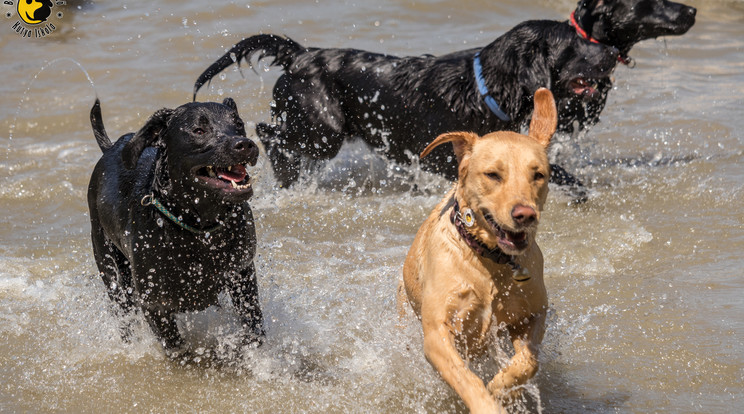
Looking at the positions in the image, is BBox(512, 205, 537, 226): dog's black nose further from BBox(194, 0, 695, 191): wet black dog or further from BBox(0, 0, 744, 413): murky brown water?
BBox(194, 0, 695, 191): wet black dog

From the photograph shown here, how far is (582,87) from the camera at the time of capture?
6680 mm

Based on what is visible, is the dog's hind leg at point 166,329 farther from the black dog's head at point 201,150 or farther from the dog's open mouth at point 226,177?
the dog's open mouth at point 226,177

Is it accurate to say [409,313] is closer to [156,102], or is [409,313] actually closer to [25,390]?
[25,390]

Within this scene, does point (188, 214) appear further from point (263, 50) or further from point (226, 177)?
point (263, 50)

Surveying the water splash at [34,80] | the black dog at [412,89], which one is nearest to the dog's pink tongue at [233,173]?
the black dog at [412,89]

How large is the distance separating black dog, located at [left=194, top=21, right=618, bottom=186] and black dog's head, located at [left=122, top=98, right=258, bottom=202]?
91.5 inches

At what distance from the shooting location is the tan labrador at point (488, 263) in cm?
352

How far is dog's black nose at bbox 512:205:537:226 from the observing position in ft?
11.0

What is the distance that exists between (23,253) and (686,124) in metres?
6.19

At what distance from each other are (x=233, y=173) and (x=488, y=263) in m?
1.31

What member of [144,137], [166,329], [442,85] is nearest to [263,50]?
[442,85]

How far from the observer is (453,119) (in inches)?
266

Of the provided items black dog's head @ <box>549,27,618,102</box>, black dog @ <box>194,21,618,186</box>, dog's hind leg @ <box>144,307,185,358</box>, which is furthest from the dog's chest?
black dog's head @ <box>549,27,618,102</box>

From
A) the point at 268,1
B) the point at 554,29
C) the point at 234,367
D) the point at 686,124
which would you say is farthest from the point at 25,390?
the point at 268,1
